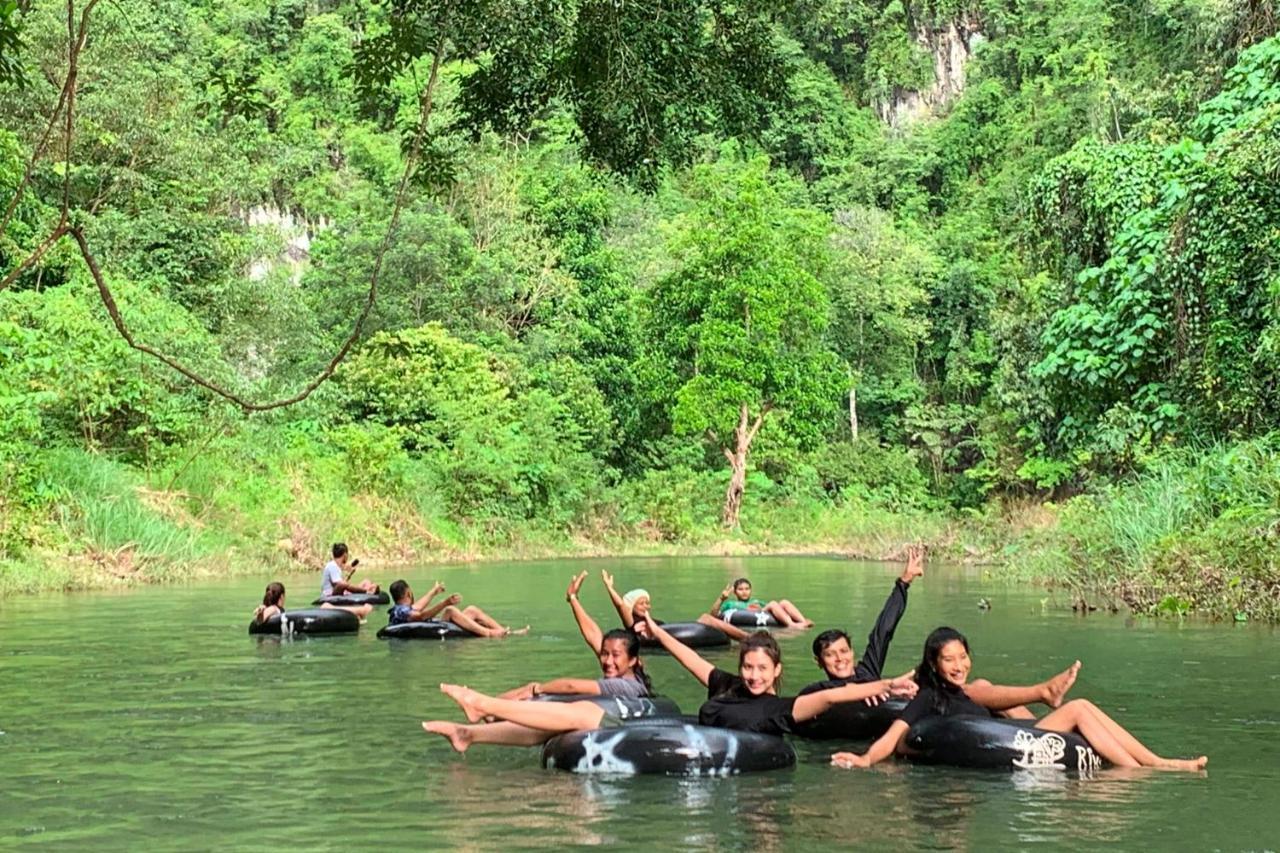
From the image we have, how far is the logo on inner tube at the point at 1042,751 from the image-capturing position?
25.5 feet

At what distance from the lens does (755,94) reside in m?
11.0

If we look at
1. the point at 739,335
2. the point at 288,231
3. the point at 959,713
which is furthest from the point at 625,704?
the point at 288,231

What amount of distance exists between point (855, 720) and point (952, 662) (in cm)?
97

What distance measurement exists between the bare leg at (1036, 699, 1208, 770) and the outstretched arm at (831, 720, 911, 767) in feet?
2.41

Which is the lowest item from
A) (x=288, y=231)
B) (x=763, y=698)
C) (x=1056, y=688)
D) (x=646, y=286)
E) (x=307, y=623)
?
(x=763, y=698)

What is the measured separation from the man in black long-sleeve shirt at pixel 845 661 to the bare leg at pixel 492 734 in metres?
→ 1.58

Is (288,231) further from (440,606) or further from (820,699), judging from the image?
(820,699)

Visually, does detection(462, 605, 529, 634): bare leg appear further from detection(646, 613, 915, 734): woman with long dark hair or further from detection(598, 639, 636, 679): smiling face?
detection(646, 613, 915, 734): woman with long dark hair

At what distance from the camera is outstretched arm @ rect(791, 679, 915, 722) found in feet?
27.4

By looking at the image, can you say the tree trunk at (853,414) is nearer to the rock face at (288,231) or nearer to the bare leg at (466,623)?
the rock face at (288,231)

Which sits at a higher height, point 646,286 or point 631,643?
point 646,286

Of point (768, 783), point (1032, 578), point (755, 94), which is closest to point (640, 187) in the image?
point (755, 94)

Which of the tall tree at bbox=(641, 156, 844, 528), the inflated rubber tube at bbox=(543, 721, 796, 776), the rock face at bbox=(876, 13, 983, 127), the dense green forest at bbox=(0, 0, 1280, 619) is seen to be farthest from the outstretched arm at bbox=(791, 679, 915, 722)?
the rock face at bbox=(876, 13, 983, 127)

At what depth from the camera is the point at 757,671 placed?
28.2 ft
